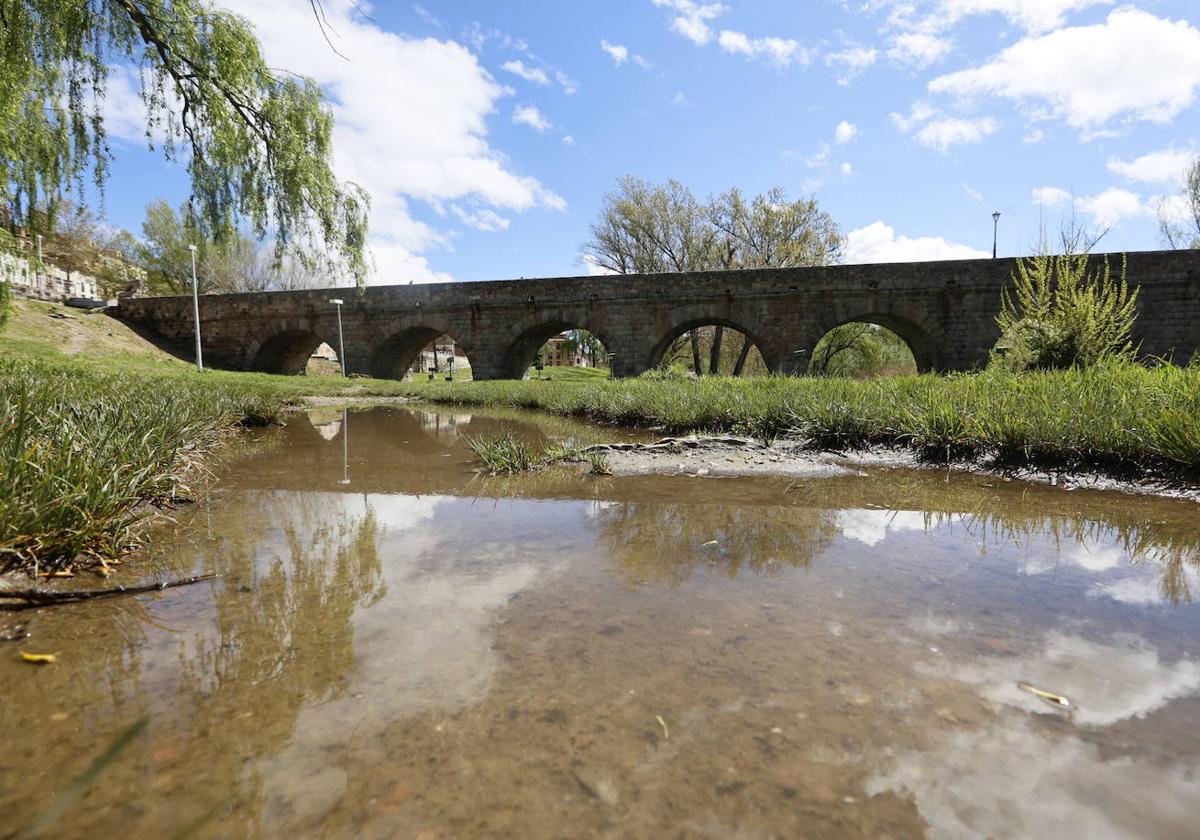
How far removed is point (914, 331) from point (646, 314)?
895 centimetres

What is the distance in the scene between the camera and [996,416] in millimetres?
5070

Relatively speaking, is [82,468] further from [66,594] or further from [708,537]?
[708,537]

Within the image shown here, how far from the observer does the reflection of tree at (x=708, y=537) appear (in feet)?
8.11

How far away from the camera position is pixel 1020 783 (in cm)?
116

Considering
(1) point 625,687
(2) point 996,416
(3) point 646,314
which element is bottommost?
(1) point 625,687

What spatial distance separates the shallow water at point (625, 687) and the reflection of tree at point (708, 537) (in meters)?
0.03

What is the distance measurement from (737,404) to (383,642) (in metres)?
6.08

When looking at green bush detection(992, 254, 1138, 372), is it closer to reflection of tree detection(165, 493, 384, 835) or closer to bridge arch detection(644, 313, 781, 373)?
reflection of tree detection(165, 493, 384, 835)

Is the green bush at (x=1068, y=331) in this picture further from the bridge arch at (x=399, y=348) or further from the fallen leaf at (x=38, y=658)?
the bridge arch at (x=399, y=348)

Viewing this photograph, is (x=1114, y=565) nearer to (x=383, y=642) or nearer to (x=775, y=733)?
(x=775, y=733)

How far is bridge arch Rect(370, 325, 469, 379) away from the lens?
2334 centimetres

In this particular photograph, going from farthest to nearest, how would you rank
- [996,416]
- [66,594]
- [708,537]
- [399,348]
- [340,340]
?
[399,348]
[340,340]
[996,416]
[708,537]
[66,594]

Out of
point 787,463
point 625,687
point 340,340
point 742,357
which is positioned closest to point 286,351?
point 340,340

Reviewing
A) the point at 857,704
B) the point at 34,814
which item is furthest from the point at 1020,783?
the point at 34,814
